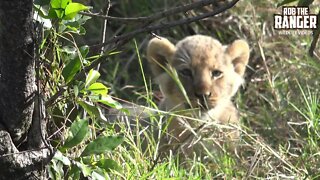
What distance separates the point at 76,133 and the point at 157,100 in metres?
3.10

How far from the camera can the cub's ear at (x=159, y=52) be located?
5074 millimetres

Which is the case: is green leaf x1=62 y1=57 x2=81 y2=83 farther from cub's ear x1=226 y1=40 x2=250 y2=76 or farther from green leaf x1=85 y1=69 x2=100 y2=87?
cub's ear x1=226 y1=40 x2=250 y2=76

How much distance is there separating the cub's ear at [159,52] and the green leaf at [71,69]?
258 cm

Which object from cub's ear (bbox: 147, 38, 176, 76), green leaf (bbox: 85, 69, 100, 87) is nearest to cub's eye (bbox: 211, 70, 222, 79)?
cub's ear (bbox: 147, 38, 176, 76)

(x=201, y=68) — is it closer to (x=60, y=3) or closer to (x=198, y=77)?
(x=198, y=77)

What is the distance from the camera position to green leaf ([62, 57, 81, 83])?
2.46 metres

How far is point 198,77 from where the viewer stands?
184 inches

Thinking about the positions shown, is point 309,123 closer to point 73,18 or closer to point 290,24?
point 290,24

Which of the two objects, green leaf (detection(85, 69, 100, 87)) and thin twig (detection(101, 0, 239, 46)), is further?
green leaf (detection(85, 69, 100, 87))

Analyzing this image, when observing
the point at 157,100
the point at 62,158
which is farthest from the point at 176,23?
the point at 157,100

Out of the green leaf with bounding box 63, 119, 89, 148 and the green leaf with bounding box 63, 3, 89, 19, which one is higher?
the green leaf with bounding box 63, 3, 89, 19

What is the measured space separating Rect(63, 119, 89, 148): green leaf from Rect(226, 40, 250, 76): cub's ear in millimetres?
2770

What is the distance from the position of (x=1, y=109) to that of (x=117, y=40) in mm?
405

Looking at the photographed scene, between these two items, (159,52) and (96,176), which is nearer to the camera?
(96,176)
